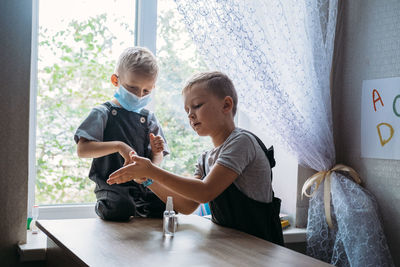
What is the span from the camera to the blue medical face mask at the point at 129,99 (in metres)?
1.55

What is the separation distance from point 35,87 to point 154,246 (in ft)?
3.23

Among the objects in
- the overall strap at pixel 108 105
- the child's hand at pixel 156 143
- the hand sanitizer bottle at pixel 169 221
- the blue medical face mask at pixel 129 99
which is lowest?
the hand sanitizer bottle at pixel 169 221

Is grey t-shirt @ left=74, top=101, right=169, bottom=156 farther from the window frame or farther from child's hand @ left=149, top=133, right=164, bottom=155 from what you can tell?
the window frame

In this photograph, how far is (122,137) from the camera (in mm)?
1589

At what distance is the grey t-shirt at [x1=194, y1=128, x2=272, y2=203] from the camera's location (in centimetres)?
139

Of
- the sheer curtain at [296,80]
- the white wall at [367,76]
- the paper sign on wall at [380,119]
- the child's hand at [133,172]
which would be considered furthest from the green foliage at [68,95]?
the paper sign on wall at [380,119]

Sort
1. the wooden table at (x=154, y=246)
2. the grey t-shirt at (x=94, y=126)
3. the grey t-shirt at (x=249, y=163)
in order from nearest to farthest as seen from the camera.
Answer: the wooden table at (x=154, y=246) → the grey t-shirt at (x=249, y=163) → the grey t-shirt at (x=94, y=126)

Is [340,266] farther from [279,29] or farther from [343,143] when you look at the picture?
[279,29]

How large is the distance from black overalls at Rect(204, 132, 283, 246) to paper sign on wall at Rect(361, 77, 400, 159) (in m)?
0.65

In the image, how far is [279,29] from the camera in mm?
1822

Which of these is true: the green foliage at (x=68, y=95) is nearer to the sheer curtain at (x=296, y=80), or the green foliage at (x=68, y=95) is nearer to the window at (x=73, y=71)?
the window at (x=73, y=71)

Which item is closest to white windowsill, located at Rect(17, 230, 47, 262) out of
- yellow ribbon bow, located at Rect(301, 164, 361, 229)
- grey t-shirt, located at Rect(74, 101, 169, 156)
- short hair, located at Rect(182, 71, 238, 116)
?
grey t-shirt, located at Rect(74, 101, 169, 156)

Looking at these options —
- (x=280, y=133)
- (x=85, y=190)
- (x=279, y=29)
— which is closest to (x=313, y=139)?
(x=280, y=133)

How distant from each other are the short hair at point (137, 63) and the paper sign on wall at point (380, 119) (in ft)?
3.09
